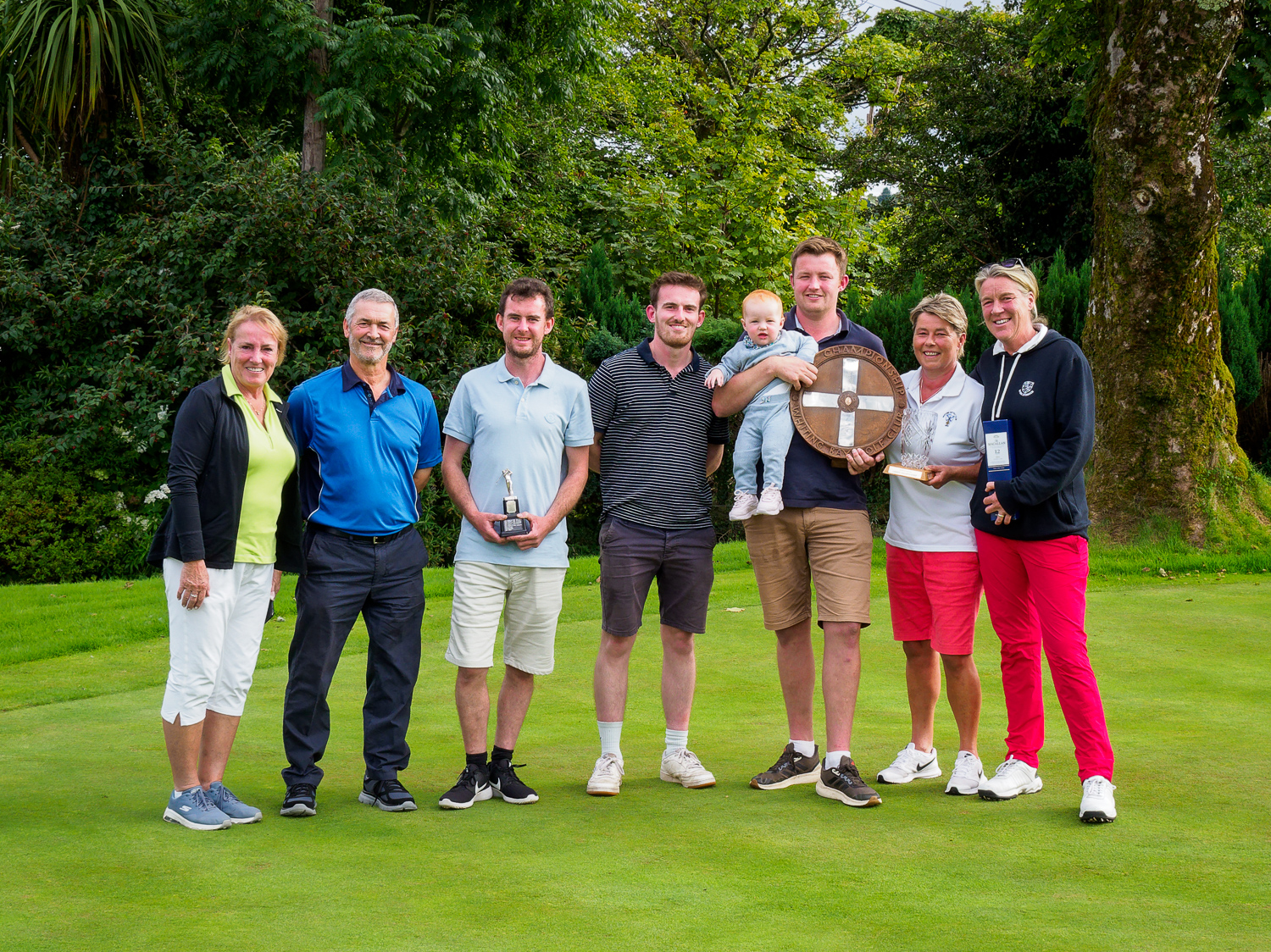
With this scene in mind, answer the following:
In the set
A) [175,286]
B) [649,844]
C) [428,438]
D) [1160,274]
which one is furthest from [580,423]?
[175,286]

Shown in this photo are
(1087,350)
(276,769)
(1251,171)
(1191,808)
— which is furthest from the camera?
(1251,171)

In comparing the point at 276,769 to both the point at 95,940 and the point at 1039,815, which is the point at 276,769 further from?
the point at 1039,815

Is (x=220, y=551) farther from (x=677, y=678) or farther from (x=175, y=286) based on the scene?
(x=175, y=286)

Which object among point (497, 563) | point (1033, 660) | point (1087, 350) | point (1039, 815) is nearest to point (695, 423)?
point (497, 563)

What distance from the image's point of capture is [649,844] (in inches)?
153

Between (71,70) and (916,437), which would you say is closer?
(916,437)

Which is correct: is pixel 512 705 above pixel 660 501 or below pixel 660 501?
below

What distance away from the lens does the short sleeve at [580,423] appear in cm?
482

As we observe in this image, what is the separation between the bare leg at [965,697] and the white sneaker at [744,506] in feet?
3.18

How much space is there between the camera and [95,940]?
9.73 feet

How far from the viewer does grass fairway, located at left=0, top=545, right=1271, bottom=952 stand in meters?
3.08

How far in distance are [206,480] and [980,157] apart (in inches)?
788

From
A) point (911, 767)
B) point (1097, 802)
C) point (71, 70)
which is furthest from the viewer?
point (71, 70)

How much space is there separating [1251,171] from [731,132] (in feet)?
29.3
